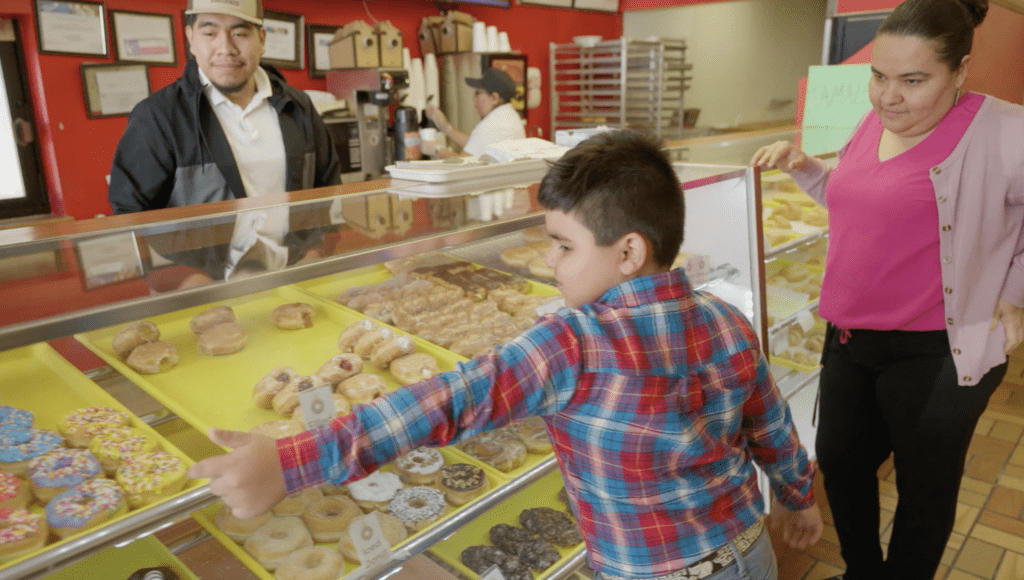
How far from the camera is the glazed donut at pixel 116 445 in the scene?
1293mm

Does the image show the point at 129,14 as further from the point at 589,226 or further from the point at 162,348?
the point at 589,226

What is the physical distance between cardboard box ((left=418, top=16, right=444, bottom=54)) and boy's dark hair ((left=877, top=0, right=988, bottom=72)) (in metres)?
5.02

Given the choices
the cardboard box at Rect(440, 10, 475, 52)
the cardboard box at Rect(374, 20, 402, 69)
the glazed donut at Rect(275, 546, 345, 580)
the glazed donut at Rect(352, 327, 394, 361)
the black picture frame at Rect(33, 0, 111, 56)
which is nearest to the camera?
the glazed donut at Rect(275, 546, 345, 580)

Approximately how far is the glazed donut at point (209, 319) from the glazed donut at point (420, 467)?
59 centimetres

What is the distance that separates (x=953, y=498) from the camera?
2.04 m

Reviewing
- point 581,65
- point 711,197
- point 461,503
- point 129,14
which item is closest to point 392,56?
point 129,14

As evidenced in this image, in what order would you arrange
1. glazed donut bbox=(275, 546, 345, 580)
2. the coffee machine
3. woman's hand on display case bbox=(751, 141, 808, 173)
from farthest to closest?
the coffee machine
woman's hand on display case bbox=(751, 141, 808, 173)
glazed donut bbox=(275, 546, 345, 580)

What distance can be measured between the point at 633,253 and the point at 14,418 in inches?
47.3

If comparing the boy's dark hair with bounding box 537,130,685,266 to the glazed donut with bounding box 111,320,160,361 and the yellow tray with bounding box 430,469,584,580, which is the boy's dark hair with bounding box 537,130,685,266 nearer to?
the yellow tray with bounding box 430,469,584,580

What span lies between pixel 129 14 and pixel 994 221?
4.82m

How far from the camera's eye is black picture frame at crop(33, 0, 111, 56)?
4.08 meters

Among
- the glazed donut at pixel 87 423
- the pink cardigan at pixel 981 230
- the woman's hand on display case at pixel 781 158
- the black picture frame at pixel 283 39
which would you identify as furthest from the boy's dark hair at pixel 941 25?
the black picture frame at pixel 283 39

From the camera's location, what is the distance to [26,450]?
1.26 m

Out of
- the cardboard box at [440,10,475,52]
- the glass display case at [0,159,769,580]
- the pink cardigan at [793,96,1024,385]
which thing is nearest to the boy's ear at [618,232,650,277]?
the glass display case at [0,159,769,580]
